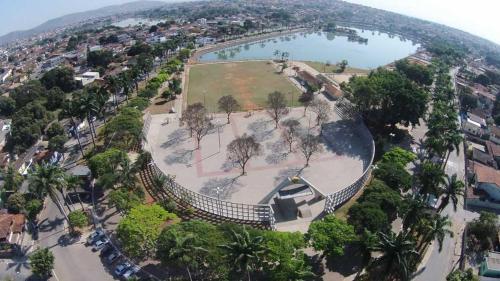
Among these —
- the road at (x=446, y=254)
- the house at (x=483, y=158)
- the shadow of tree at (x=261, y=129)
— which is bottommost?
the road at (x=446, y=254)

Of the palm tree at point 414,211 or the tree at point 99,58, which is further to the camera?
the tree at point 99,58

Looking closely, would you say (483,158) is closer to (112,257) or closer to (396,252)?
(396,252)

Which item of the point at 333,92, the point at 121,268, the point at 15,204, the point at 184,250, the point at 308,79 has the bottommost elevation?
the point at 121,268

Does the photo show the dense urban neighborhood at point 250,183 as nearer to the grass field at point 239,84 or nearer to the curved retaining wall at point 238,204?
the curved retaining wall at point 238,204

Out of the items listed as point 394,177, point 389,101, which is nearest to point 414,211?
point 394,177

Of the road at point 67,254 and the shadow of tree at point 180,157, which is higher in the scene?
the shadow of tree at point 180,157

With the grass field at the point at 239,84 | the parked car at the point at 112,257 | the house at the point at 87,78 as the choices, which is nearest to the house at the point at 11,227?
the parked car at the point at 112,257

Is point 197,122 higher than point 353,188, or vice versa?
point 197,122

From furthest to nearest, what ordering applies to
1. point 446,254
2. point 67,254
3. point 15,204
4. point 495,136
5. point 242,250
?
point 495,136 → point 15,204 → point 446,254 → point 67,254 → point 242,250
